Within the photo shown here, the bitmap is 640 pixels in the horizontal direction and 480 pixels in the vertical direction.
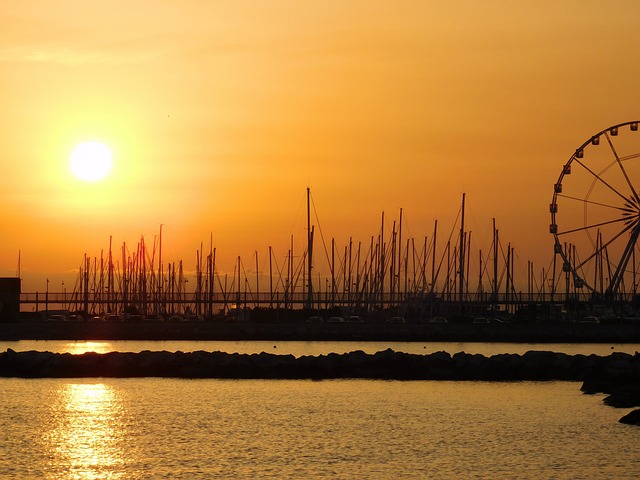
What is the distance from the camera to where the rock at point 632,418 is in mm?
34203

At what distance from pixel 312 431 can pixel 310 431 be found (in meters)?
0.06

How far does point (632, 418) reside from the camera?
3431cm

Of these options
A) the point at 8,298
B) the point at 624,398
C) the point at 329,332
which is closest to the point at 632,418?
the point at 624,398

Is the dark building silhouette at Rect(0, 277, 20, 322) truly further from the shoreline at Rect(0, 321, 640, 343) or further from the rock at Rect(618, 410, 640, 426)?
the rock at Rect(618, 410, 640, 426)

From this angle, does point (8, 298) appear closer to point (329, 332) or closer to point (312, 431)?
point (329, 332)

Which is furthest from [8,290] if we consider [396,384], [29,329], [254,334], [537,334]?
[396,384]

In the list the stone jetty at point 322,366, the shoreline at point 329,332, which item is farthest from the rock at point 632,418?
the shoreline at point 329,332

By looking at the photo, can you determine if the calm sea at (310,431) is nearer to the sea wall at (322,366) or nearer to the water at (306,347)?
the sea wall at (322,366)

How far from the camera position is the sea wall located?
163 ft

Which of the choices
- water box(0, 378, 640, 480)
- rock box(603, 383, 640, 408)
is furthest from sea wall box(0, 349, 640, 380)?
rock box(603, 383, 640, 408)

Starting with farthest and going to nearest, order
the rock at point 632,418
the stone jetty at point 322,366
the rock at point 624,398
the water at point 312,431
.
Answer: the stone jetty at point 322,366 < the rock at point 624,398 < the rock at point 632,418 < the water at point 312,431

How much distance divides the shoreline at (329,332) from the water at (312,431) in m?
31.1

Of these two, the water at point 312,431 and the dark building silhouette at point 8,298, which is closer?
the water at point 312,431

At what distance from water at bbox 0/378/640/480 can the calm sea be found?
44mm
